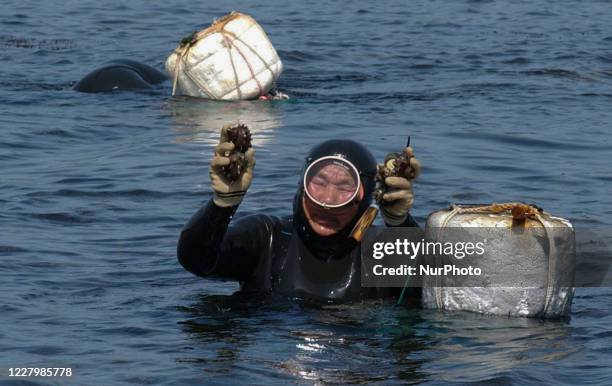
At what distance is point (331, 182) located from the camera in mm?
8469

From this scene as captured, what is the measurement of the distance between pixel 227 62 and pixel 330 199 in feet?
26.8

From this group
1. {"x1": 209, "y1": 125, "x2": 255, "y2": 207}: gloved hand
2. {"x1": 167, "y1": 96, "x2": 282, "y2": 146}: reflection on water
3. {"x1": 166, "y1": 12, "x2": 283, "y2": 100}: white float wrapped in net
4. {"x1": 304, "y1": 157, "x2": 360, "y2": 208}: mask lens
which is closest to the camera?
{"x1": 209, "y1": 125, "x2": 255, "y2": 207}: gloved hand

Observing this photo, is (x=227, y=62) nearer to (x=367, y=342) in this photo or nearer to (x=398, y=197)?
(x=398, y=197)

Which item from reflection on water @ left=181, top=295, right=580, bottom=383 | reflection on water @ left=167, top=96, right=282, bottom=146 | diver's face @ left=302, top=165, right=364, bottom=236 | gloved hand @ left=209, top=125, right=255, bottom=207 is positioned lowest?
reflection on water @ left=167, top=96, right=282, bottom=146

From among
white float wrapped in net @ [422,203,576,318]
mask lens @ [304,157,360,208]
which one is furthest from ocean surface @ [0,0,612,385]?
mask lens @ [304,157,360,208]

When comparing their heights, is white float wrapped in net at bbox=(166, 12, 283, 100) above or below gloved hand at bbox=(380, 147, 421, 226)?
below

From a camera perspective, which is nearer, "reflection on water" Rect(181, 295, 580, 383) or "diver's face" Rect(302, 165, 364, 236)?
"reflection on water" Rect(181, 295, 580, 383)

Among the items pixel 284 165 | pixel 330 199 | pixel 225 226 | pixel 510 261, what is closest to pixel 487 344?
pixel 510 261

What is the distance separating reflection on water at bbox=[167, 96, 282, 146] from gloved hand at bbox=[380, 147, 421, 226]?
6.50 meters

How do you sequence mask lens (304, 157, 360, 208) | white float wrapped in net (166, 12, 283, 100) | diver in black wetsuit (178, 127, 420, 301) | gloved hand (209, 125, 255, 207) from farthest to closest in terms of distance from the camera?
white float wrapped in net (166, 12, 283, 100)
mask lens (304, 157, 360, 208)
diver in black wetsuit (178, 127, 420, 301)
gloved hand (209, 125, 255, 207)

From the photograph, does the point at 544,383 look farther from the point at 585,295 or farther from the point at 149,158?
the point at 149,158

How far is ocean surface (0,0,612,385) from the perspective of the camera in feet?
26.5

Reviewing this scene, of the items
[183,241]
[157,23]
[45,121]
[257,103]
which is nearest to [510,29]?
[157,23]

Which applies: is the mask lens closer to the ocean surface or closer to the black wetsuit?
the black wetsuit
